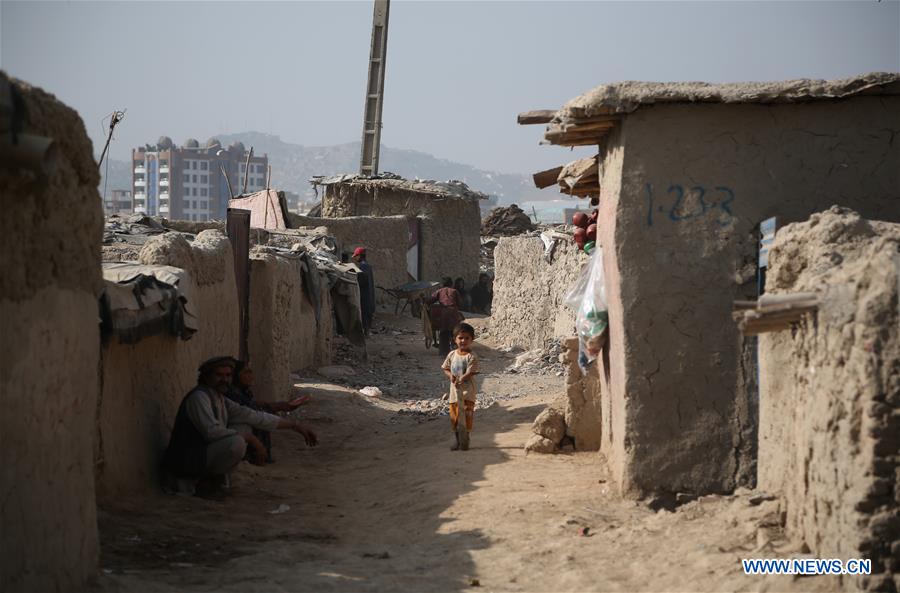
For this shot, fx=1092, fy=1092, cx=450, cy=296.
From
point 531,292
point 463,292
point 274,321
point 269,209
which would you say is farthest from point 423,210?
point 274,321

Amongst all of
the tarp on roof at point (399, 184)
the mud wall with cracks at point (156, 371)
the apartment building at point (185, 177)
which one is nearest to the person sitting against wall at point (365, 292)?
the mud wall with cracks at point (156, 371)

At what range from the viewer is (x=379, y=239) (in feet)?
74.3

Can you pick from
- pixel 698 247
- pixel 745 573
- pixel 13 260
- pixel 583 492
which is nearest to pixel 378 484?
pixel 583 492

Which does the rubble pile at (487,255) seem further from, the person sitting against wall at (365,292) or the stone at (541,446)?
the stone at (541,446)

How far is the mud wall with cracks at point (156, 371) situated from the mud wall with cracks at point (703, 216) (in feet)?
10.3

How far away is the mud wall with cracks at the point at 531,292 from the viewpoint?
1480 centimetres

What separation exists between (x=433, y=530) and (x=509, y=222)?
1039 inches

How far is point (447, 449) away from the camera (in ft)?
30.9

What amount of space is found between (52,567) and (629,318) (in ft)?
12.7

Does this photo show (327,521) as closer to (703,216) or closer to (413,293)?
(703,216)

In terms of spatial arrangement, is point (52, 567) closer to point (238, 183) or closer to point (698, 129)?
point (698, 129)

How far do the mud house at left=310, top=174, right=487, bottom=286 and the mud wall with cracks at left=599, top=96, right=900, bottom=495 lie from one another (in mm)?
18002

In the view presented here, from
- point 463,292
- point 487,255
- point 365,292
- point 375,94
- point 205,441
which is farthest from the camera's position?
point 487,255

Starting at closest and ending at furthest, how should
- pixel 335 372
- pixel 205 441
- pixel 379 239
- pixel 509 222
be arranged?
pixel 205 441, pixel 335 372, pixel 379 239, pixel 509 222
